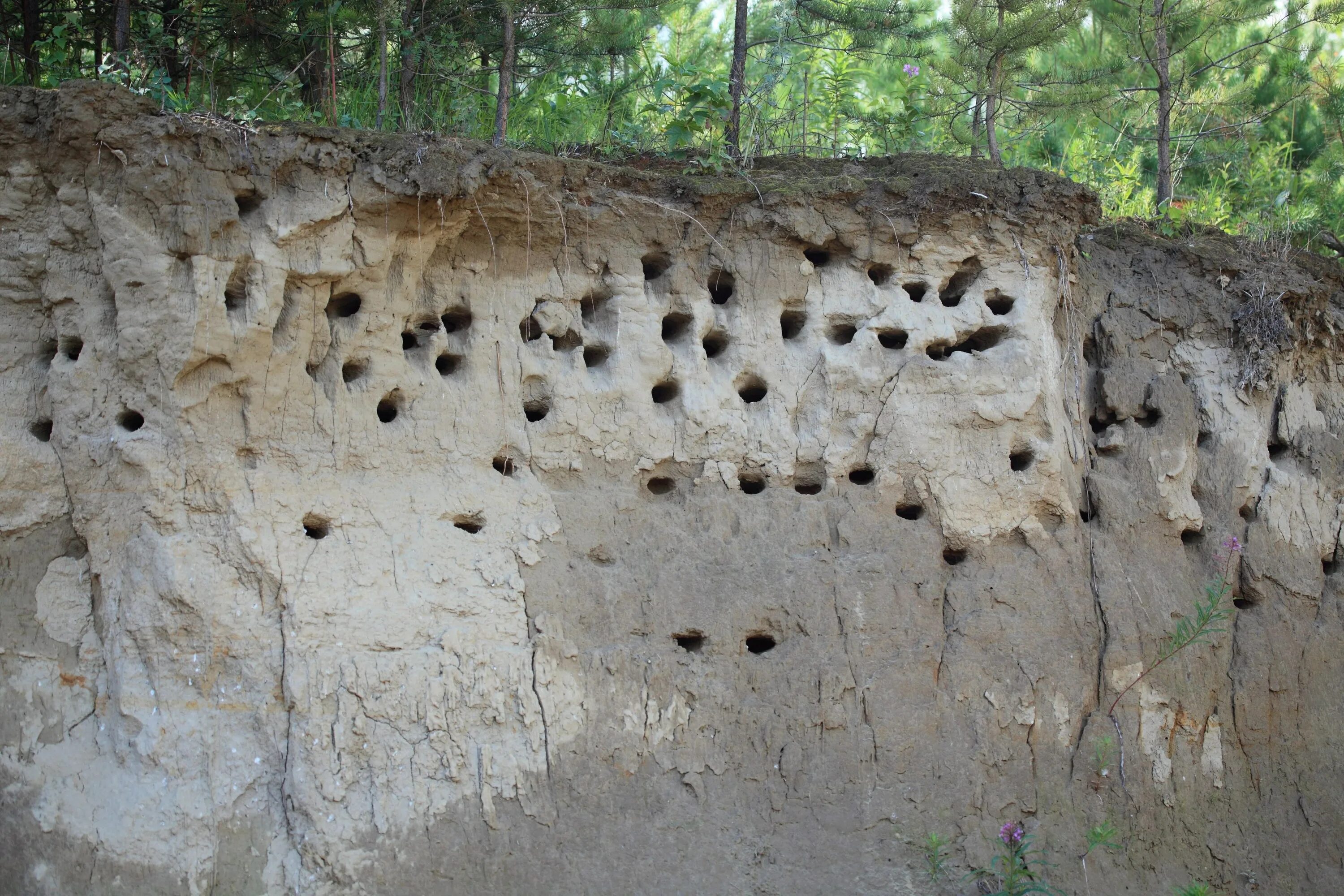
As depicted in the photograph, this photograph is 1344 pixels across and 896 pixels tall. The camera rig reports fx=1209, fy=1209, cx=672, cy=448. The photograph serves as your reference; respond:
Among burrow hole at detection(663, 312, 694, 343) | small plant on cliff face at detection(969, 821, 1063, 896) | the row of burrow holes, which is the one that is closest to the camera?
small plant on cliff face at detection(969, 821, 1063, 896)

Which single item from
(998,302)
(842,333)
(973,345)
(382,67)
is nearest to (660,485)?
(842,333)

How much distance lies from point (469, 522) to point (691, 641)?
96 centimetres

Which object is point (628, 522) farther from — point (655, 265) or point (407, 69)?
point (407, 69)

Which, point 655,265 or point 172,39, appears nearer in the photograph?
point 655,265

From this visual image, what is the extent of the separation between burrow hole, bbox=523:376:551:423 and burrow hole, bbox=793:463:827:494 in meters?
1.03

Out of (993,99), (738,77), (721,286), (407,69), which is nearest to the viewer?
(721,286)

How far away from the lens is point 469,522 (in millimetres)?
4516

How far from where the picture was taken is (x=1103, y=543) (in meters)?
5.05

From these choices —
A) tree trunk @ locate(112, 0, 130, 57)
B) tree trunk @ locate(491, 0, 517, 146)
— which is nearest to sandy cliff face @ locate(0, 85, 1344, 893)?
tree trunk @ locate(491, 0, 517, 146)

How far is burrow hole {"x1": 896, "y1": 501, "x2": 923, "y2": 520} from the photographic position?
16.2ft

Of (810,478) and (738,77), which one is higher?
(738,77)

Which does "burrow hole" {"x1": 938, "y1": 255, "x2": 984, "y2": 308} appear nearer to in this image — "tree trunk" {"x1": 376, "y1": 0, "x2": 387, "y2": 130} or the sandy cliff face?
the sandy cliff face

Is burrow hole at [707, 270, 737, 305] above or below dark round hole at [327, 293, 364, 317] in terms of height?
above

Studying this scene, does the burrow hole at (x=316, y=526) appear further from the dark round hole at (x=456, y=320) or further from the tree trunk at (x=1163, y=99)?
the tree trunk at (x=1163, y=99)
